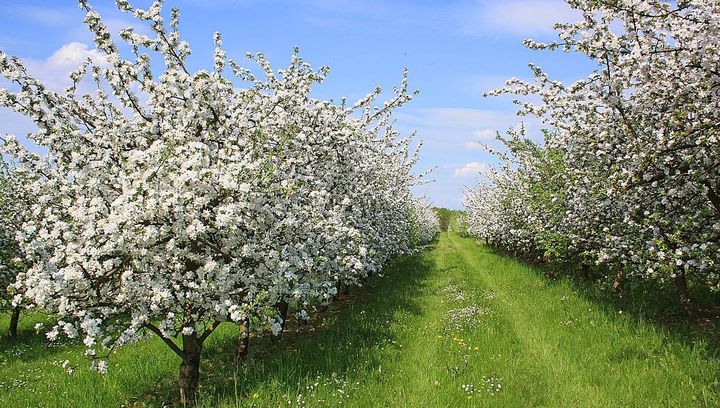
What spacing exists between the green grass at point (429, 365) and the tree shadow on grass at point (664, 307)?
139mm

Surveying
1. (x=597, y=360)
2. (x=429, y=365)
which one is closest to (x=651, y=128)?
(x=597, y=360)

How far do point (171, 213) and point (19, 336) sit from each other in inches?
597

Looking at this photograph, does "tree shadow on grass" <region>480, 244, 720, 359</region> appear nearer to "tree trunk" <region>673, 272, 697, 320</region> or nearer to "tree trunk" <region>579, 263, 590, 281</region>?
"tree trunk" <region>673, 272, 697, 320</region>

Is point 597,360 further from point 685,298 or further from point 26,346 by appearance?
point 26,346

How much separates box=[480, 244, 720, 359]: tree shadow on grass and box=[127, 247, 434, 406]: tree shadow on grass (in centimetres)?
570

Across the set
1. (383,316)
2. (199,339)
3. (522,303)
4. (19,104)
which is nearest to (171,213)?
(199,339)

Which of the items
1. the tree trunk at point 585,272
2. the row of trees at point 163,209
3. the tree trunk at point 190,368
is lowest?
the tree trunk at point 585,272

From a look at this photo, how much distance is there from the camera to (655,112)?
9602 mm

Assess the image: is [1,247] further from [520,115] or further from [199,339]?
[520,115]

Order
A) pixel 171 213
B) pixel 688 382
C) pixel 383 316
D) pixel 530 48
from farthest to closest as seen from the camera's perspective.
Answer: pixel 383 316, pixel 530 48, pixel 688 382, pixel 171 213

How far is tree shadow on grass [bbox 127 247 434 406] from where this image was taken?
8.93 meters

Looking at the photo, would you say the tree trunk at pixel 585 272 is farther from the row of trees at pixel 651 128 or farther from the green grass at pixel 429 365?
the row of trees at pixel 651 128

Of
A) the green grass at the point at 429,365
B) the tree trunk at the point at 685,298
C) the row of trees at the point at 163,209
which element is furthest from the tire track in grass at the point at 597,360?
the row of trees at the point at 163,209

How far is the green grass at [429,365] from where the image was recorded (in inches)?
324
